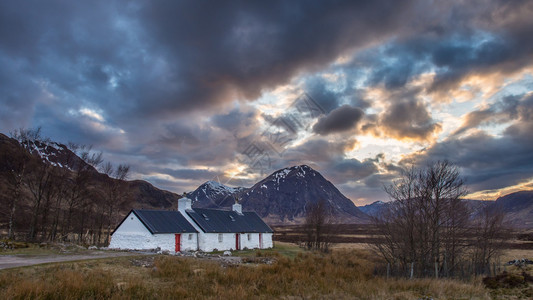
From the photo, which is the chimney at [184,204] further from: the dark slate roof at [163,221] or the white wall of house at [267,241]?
the white wall of house at [267,241]

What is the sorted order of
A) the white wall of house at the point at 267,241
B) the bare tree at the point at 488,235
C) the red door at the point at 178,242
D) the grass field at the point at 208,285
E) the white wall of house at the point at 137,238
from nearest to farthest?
1. the grass field at the point at 208,285
2. the bare tree at the point at 488,235
3. the white wall of house at the point at 137,238
4. the red door at the point at 178,242
5. the white wall of house at the point at 267,241

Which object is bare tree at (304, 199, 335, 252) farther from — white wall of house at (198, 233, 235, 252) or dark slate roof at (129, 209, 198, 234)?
dark slate roof at (129, 209, 198, 234)

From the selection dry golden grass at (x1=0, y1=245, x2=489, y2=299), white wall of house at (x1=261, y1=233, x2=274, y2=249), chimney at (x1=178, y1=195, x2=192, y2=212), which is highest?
chimney at (x1=178, y1=195, x2=192, y2=212)

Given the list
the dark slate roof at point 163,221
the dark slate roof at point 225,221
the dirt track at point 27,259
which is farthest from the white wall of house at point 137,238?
the dirt track at point 27,259

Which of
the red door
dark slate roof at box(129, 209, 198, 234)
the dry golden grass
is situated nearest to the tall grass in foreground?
the dry golden grass

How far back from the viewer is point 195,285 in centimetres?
1539

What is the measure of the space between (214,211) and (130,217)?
1354 centimetres

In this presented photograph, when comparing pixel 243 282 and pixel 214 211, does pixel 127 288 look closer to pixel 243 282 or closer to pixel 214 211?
pixel 243 282

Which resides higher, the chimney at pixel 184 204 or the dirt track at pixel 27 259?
the chimney at pixel 184 204

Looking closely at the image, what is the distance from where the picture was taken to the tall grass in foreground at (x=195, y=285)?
12.7 m

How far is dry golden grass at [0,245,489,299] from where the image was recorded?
41.7 ft

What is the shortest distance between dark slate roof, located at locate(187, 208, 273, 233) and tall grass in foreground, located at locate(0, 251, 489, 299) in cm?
1926

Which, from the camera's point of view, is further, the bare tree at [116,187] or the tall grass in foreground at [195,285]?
the bare tree at [116,187]

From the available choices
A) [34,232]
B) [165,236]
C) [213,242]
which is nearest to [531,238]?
[213,242]
